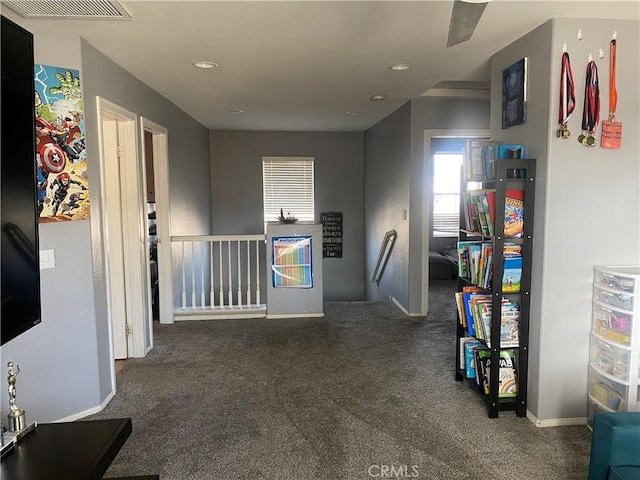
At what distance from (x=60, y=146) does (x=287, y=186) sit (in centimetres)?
488

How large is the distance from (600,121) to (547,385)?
62.8 inches

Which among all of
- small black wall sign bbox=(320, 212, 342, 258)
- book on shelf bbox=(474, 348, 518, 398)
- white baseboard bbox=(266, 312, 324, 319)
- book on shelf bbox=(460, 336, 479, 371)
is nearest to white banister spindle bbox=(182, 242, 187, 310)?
white baseboard bbox=(266, 312, 324, 319)

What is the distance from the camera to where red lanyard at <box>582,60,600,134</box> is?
8.22ft

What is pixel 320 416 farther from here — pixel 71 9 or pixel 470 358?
pixel 71 9

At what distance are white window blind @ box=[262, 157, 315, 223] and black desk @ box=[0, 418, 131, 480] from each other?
5698mm

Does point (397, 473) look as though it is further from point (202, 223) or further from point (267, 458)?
point (202, 223)

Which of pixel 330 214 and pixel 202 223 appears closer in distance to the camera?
pixel 202 223

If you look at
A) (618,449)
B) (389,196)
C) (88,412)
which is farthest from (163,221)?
(618,449)

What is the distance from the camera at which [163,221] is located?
4609mm

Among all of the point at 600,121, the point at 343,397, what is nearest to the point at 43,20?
the point at 343,397

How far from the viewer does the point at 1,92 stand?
4.58 ft

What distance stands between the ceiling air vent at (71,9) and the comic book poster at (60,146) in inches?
11.9

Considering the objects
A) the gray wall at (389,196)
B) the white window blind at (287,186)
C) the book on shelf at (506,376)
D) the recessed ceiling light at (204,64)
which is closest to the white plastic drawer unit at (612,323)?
the book on shelf at (506,376)

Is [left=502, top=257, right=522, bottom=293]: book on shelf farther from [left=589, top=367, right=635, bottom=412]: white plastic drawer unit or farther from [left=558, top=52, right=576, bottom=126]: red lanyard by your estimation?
[left=558, top=52, right=576, bottom=126]: red lanyard
